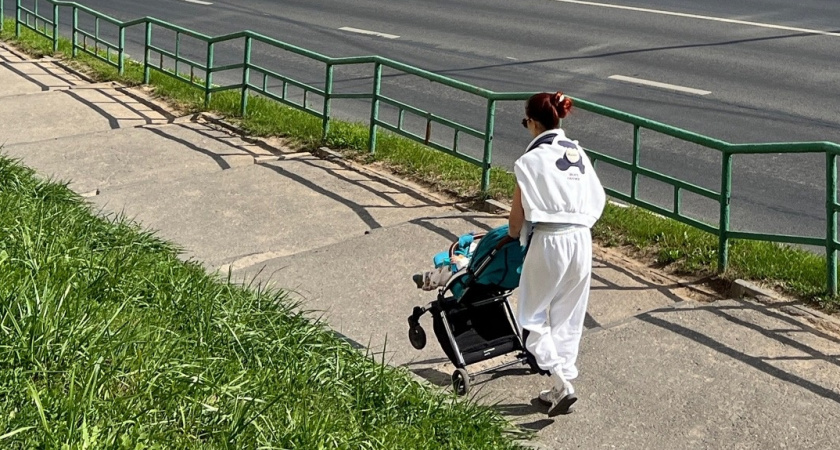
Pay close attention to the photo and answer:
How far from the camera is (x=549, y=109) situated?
5613 millimetres

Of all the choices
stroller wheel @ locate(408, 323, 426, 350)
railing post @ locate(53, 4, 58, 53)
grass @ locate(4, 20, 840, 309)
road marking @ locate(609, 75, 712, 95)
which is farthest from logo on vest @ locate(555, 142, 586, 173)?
railing post @ locate(53, 4, 58, 53)

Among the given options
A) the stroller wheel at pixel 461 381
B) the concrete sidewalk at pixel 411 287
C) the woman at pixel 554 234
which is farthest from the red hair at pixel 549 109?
the concrete sidewalk at pixel 411 287

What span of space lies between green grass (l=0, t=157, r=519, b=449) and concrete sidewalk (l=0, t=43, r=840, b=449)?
66cm

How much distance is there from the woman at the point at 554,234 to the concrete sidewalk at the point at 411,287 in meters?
0.36

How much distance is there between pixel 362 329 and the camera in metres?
7.09

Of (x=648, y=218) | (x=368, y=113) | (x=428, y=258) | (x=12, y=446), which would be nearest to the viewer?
(x=12, y=446)

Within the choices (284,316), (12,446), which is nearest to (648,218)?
(284,316)

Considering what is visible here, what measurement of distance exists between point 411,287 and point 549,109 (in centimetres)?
248

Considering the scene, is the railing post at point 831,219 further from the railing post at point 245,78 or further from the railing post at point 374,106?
the railing post at point 245,78

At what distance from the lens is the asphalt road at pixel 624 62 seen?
36.0ft

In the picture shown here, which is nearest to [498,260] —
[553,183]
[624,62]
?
[553,183]

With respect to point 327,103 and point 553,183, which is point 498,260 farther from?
point 327,103

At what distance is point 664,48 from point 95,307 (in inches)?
497

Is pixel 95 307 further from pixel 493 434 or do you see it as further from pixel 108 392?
pixel 493 434
